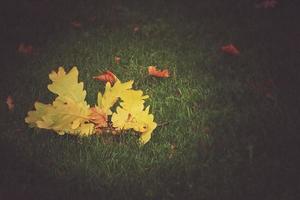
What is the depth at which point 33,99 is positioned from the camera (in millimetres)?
3273

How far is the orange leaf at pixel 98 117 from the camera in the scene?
286 cm

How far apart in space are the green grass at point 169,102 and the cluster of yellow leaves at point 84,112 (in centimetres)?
8

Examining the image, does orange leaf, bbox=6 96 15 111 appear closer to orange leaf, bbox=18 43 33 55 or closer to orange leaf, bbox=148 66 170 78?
orange leaf, bbox=18 43 33 55

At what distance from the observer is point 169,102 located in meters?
3.25

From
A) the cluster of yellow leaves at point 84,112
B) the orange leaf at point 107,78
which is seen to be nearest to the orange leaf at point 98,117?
the cluster of yellow leaves at point 84,112

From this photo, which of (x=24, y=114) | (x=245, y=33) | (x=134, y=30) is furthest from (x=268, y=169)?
(x=134, y=30)

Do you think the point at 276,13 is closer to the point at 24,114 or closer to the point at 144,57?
the point at 144,57

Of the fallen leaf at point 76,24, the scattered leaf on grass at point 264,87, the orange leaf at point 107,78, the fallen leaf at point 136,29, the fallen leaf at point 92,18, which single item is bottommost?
the scattered leaf on grass at point 264,87

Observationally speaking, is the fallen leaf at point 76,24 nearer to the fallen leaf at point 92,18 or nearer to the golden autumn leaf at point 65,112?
the fallen leaf at point 92,18

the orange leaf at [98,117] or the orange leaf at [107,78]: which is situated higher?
the orange leaf at [107,78]

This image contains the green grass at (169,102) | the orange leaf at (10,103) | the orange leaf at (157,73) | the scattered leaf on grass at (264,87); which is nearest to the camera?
the green grass at (169,102)

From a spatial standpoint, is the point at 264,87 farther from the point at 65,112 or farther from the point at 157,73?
the point at 65,112

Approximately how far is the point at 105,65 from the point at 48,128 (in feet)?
3.49

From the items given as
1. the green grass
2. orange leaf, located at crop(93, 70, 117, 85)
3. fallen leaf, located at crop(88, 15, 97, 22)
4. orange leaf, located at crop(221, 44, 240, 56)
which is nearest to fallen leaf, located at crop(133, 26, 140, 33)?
the green grass
